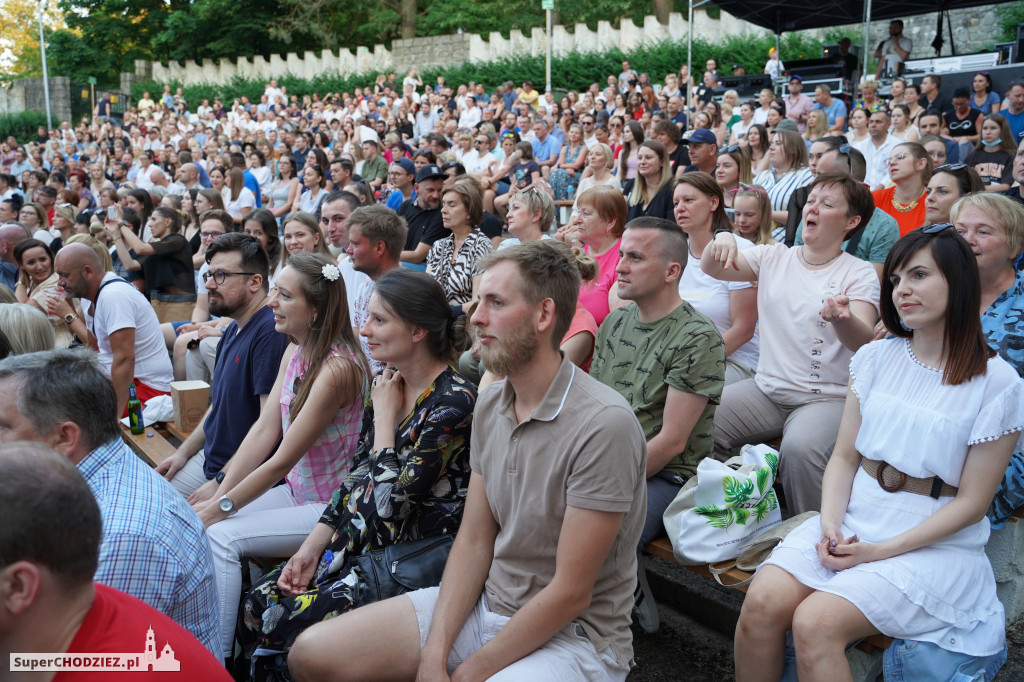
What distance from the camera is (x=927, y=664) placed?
2.29 m

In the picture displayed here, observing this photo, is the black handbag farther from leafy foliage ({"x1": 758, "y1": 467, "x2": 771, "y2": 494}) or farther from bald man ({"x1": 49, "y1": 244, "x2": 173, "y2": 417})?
bald man ({"x1": 49, "y1": 244, "x2": 173, "y2": 417})

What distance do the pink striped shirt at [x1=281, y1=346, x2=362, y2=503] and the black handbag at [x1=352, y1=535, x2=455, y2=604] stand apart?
0.77m

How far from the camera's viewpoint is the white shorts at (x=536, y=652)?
2078mm

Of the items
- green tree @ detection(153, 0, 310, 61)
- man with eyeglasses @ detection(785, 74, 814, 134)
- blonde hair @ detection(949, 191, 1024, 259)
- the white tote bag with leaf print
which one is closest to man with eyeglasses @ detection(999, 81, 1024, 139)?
man with eyeglasses @ detection(785, 74, 814, 134)

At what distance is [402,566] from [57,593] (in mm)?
1256

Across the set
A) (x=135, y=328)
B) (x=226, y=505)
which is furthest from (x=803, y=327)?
(x=135, y=328)

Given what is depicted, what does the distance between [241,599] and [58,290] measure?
349 centimetres

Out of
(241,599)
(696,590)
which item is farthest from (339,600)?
(696,590)

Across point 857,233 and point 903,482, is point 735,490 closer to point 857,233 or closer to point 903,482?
point 903,482

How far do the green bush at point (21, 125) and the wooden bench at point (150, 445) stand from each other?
3505cm

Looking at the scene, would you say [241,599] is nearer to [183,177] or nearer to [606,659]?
[606,659]

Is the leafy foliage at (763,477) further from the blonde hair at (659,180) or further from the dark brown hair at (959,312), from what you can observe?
the blonde hair at (659,180)

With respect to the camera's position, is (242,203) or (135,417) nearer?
(135,417)

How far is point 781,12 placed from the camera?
15.8m
